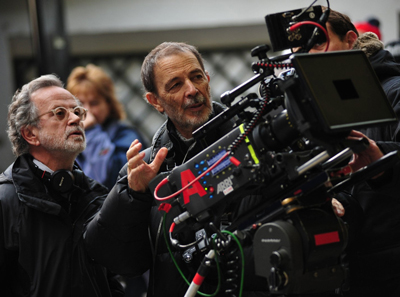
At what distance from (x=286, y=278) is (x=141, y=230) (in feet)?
2.16

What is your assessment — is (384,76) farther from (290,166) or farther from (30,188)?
(30,188)

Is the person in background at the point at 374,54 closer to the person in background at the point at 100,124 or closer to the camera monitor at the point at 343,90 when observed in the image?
the camera monitor at the point at 343,90

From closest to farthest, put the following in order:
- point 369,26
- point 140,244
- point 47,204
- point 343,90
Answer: point 343,90, point 140,244, point 47,204, point 369,26

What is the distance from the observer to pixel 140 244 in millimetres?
2000

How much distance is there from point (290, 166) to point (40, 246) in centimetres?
101

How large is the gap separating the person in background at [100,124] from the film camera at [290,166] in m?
1.78

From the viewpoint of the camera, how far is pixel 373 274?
1.93m

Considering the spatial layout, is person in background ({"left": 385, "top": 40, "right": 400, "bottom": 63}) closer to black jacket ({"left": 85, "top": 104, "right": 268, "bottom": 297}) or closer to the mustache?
black jacket ({"left": 85, "top": 104, "right": 268, "bottom": 297})

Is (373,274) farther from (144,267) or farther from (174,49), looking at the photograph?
(174,49)

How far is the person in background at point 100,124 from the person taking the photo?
343cm

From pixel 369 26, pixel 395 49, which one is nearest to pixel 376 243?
pixel 395 49

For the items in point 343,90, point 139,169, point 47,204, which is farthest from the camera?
point 47,204

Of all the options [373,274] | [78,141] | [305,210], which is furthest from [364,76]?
[78,141]

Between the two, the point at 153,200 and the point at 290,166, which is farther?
the point at 153,200
